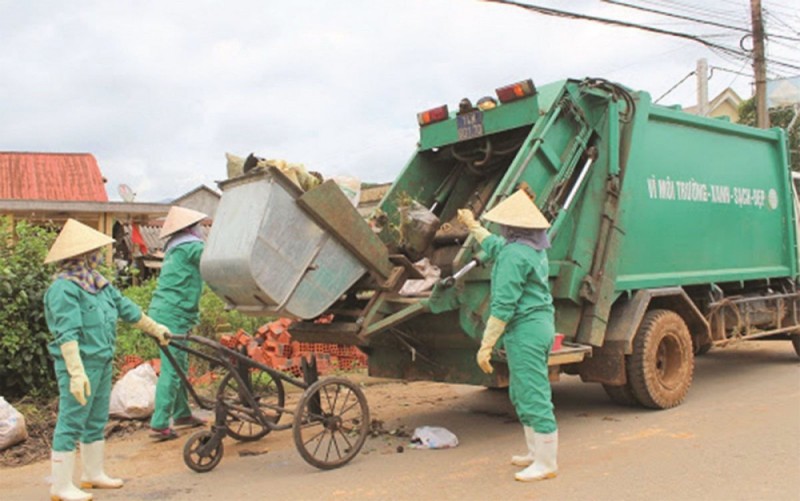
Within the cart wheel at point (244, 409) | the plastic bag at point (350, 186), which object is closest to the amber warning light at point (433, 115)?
the plastic bag at point (350, 186)

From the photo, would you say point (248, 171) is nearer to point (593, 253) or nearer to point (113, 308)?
point (113, 308)

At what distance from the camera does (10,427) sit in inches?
210

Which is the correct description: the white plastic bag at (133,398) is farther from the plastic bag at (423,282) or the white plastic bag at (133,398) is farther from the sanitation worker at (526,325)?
the sanitation worker at (526,325)

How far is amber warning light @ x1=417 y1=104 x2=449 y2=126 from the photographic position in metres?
6.45

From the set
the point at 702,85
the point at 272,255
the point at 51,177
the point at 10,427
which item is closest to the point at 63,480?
the point at 10,427

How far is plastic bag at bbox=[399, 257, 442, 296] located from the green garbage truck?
69mm

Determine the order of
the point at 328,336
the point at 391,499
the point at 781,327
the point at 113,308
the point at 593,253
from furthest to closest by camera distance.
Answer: the point at 781,327
the point at 593,253
the point at 328,336
the point at 113,308
the point at 391,499

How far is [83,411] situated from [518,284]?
2.59m

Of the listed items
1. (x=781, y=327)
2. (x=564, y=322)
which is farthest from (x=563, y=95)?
(x=781, y=327)

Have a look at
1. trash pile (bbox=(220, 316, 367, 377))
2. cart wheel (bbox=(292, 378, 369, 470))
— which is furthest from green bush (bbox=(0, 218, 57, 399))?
cart wheel (bbox=(292, 378, 369, 470))

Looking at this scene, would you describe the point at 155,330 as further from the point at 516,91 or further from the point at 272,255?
the point at 516,91

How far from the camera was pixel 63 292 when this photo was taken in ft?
14.2

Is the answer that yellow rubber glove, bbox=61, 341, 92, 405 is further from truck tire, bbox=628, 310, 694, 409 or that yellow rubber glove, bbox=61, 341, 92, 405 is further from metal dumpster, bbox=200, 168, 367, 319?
truck tire, bbox=628, 310, 694, 409

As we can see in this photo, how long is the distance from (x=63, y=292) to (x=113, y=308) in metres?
0.39
